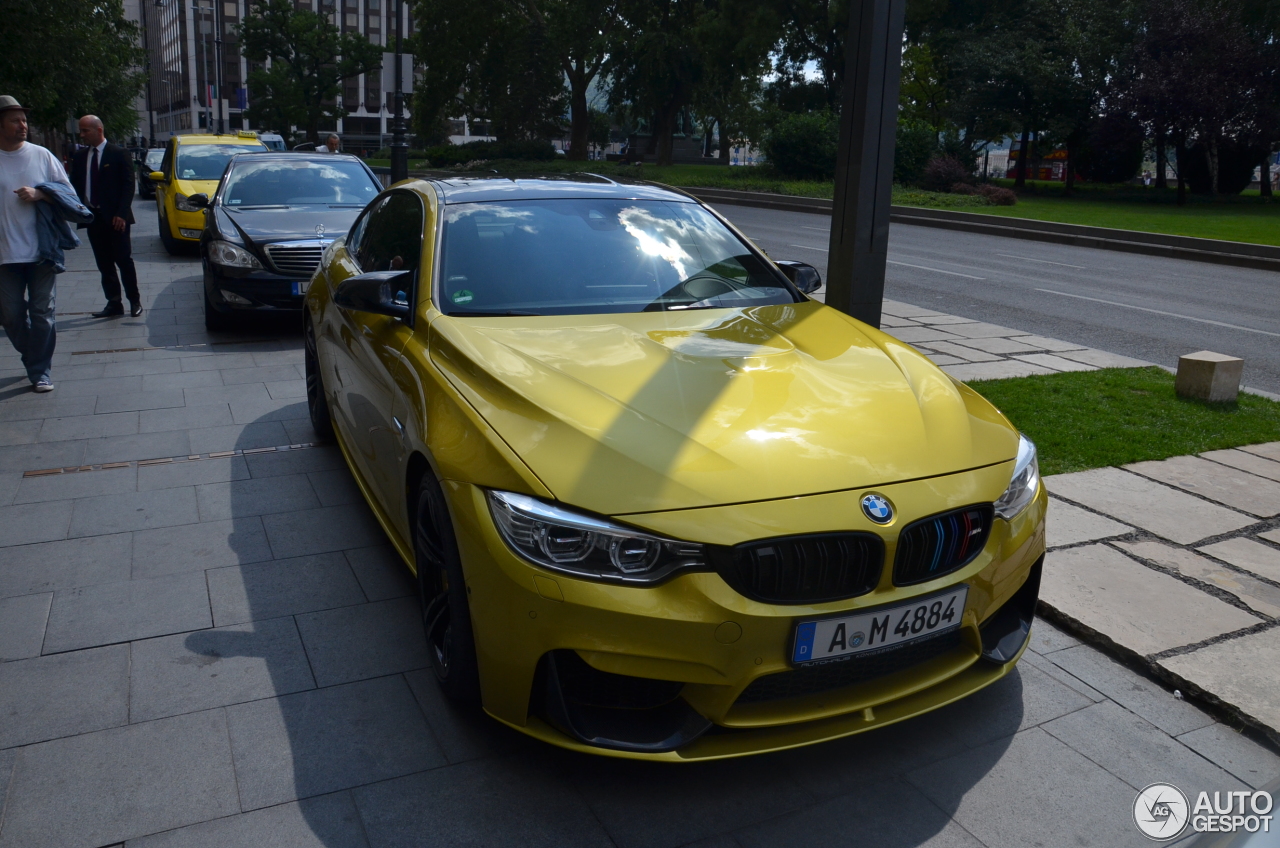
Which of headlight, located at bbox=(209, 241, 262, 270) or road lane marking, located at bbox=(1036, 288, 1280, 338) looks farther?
road lane marking, located at bbox=(1036, 288, 1280, 338)

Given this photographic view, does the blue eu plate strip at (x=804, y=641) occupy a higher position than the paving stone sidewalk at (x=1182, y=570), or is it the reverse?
the blue eu plate strip at (x=804, y=641)

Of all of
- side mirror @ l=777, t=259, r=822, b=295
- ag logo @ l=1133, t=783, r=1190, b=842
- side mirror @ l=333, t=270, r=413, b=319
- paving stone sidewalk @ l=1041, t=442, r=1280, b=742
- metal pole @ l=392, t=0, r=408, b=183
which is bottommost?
ag logo @ l=1133, t=783, r=1190, b=842

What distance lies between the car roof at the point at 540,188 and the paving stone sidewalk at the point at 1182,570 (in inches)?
92.0

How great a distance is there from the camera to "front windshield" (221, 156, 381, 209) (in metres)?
10.3

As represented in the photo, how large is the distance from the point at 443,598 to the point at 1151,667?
2.36 meters

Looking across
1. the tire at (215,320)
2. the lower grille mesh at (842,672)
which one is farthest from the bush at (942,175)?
the lower grille mesh at (842,672)

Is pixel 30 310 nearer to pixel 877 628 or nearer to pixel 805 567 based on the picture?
pixel 805 567

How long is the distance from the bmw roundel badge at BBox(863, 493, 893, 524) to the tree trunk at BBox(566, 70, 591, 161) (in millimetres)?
51711

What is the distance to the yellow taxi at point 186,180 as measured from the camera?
1454 cm

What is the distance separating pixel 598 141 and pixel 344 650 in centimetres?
9437

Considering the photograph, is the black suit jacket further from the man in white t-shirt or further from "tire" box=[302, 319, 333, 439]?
"tire" box=[302, 319, 333, 439]

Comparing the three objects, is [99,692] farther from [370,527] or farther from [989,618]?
[989,618]

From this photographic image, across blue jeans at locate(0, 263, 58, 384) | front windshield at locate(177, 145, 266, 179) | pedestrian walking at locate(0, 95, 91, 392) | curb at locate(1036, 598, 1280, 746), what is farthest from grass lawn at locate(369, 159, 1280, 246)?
curb at locate(1036, 598, 1280, 746)

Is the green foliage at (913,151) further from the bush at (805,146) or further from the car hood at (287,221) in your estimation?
the car hood at (287,221)
